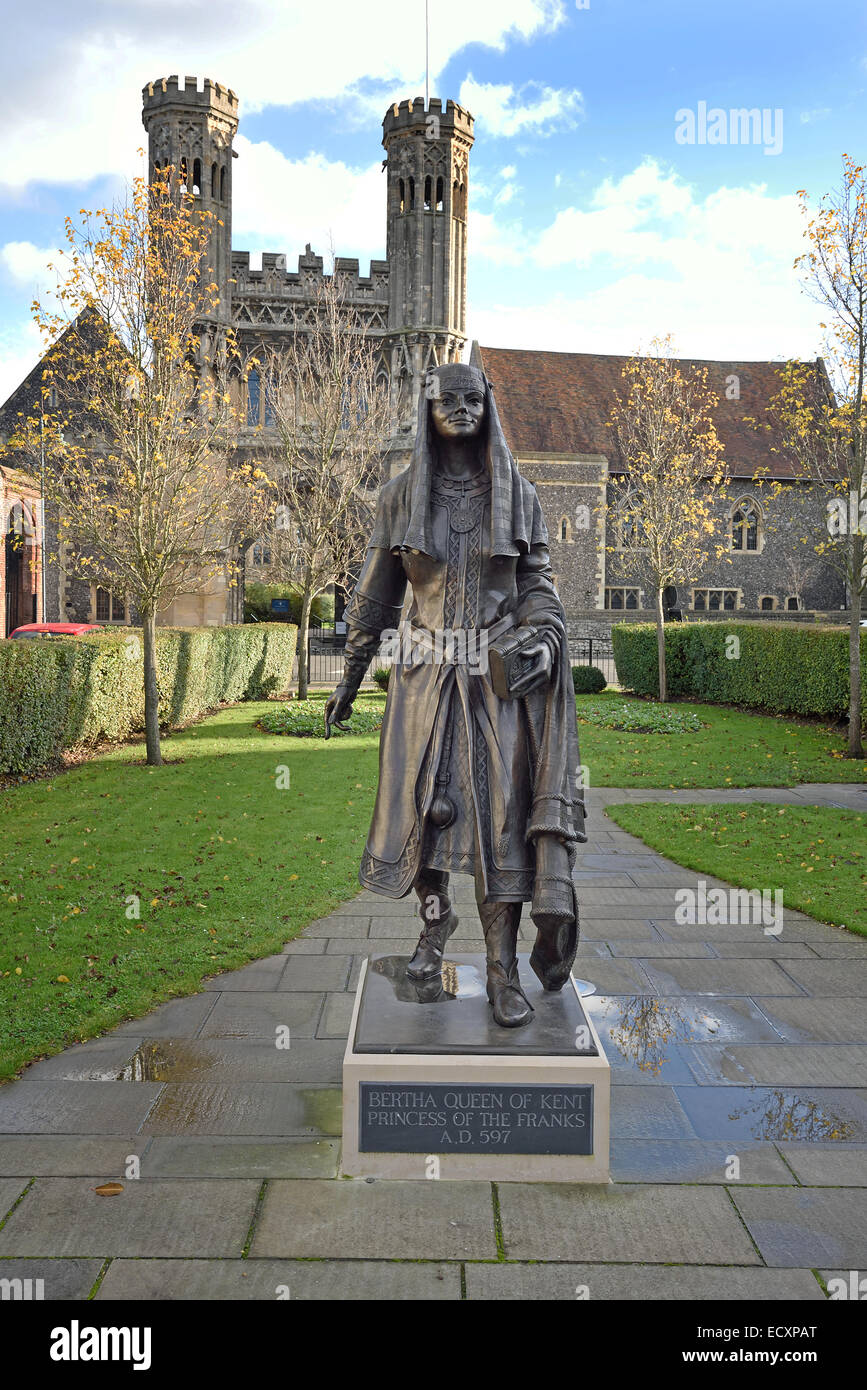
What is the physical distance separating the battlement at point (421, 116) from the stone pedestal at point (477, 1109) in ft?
144

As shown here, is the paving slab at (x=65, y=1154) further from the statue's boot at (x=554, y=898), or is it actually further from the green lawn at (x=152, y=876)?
the statue's boot at (x=554, y=898)

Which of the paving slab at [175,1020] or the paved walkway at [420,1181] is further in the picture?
the paving slab at [175,1020]

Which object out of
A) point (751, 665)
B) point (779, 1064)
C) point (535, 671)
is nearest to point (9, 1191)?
point (535, 671)

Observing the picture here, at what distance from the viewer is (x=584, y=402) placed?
142 ft

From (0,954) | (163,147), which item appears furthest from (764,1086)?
(163,147)

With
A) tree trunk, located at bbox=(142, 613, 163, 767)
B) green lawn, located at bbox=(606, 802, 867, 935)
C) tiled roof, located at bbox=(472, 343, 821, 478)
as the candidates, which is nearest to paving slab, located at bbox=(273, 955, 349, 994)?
green lawn, located at bbox=(606, 802, 867, 935)

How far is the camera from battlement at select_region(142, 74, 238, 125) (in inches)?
1505

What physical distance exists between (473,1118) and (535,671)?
1.70 metres

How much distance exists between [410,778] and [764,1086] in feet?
7.09

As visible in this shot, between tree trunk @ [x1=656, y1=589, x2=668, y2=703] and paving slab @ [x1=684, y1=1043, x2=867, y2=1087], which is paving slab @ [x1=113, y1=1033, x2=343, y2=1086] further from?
tree trunk @ [x1=656, y1=589, x2=668, y2=703]

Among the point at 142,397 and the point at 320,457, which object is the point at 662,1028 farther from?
the point at 320,457

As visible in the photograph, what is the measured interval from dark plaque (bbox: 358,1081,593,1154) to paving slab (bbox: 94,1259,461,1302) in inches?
22.8

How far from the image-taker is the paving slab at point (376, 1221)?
10.9 ft

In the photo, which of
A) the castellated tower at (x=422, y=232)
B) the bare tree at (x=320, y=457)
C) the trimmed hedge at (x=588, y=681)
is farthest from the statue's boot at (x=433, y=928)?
the castellated tower at (x=422, y=232)
